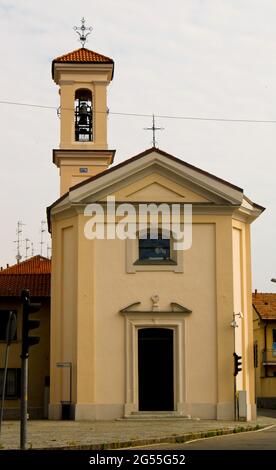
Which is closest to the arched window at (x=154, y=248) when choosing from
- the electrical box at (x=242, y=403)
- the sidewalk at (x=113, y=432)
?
the electrical box at (x=242, y=403)

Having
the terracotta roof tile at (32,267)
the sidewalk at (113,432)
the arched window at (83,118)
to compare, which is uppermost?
the arched window at (83,118)

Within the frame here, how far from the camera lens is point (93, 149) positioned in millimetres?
40281

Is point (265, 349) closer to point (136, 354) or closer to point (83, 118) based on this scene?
point (83, 118)

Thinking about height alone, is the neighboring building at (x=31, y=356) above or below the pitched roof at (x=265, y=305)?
below

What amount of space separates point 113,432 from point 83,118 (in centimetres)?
2001

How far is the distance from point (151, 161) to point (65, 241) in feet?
13.6

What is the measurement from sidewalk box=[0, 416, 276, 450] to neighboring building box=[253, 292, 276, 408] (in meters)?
25.7

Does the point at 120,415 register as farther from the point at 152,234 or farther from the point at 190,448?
the point at 190,448

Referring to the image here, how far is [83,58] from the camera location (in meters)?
41.1

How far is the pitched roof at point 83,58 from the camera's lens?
40.7 m

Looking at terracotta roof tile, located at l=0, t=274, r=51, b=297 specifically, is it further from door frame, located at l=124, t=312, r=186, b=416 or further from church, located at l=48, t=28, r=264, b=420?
door frame, located at l=124, t=312, r=186, b=416

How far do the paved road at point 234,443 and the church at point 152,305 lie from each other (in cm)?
662

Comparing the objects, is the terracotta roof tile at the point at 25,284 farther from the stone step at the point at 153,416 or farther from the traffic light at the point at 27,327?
the traffic light at the point at 27,327

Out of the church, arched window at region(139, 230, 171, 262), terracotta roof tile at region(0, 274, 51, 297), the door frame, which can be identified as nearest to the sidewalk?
the door frame
